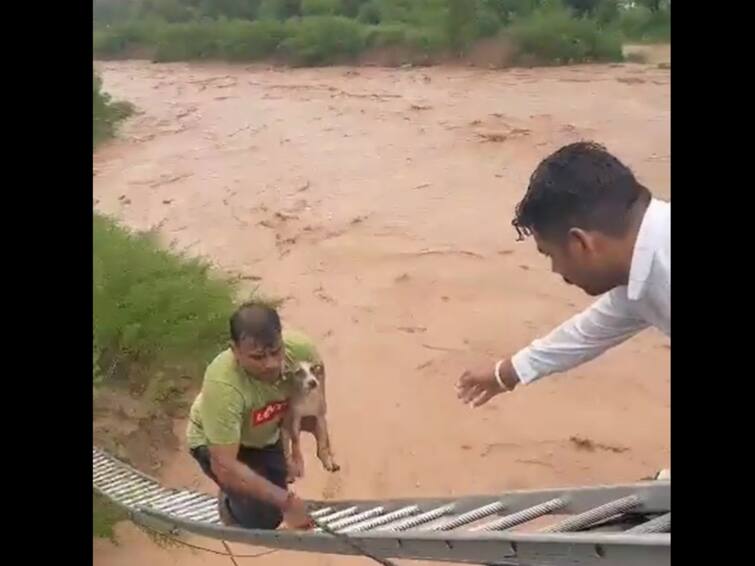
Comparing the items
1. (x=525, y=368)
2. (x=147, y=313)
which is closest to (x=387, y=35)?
(x=147, y=313)

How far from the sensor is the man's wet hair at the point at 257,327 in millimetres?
1369

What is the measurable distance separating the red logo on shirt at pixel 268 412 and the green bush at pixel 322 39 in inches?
56.7

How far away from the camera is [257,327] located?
4.54ft

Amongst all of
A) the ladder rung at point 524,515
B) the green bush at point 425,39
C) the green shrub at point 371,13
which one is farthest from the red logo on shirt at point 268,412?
the green bush at point 425,39

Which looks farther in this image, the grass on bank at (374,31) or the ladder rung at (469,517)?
the grass on bank at (374,31)

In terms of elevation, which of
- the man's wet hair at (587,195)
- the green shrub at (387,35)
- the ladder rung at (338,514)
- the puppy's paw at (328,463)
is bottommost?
the puppy's paw at (328,463)

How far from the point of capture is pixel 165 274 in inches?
85.8

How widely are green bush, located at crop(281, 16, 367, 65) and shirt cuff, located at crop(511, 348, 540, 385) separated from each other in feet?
5.41

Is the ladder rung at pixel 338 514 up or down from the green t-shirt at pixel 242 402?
down

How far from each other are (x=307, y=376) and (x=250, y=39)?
1640mm

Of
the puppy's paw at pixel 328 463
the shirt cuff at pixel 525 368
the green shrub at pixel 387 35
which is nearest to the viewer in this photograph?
the shirt cuff at pixel 525 368

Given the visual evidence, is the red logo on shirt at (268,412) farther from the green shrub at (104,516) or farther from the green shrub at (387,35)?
the green shrub at (387,35)
